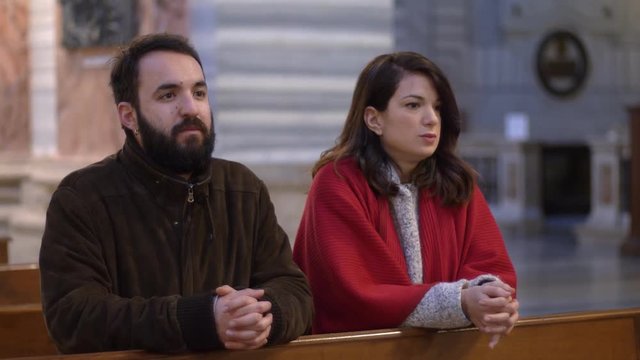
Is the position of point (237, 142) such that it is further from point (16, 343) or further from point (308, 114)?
point (16, 343)

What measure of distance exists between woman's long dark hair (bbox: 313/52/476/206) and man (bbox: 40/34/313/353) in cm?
45

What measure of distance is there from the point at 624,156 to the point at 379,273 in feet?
39.4

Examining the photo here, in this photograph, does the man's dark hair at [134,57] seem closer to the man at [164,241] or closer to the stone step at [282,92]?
the man at [164,241]

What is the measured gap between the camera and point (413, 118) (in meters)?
3.14

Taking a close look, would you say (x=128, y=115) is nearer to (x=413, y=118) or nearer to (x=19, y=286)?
(x=413, y=118)

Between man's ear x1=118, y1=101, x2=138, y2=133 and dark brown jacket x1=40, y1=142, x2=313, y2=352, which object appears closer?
dark brown jacket x1=40, y1=142, x2=313, y2=352

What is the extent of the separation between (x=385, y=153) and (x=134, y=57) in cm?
90

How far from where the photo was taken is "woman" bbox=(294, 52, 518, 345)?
3.07 m

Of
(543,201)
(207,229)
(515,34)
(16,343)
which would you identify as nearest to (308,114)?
(16,343)

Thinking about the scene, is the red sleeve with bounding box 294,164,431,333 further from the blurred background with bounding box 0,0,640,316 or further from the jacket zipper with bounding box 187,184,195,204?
the blurred background with bounding box 0,0,640,316

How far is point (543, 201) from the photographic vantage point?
17578mm

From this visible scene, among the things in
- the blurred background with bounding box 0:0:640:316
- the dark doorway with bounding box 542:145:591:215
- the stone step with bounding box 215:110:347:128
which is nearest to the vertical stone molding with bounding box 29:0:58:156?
the blurred background with bounding box 0:0:640:316

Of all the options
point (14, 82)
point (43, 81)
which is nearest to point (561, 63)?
point (14, 82)

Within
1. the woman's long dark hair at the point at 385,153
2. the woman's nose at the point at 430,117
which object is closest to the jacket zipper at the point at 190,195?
the woman's long dark hair at the point at 385,153
